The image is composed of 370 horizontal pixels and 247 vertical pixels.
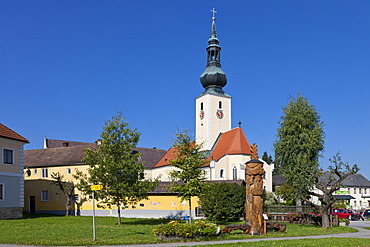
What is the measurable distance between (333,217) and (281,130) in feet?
66.1

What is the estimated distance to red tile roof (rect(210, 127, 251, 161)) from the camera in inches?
2319

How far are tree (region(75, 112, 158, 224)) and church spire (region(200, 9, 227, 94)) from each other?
40.6m

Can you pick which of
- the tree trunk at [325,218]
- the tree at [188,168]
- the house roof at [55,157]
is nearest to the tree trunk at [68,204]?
the house roof at [55,157]

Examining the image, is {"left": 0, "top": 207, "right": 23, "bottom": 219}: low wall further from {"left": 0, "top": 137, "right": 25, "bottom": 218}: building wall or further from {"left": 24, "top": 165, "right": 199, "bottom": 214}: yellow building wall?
{"left": 24, "top": 165, "right": 199, "bottom": 214}: yellow building wall

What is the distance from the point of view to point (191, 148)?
27859 mm

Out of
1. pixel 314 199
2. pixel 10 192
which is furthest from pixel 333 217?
pixel 314 199

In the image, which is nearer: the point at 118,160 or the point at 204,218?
the point at 118,160

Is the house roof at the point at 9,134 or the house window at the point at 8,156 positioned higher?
the house roof at the point at 9,134

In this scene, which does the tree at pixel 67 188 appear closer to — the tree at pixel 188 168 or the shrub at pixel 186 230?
the tree at pixel 188 168

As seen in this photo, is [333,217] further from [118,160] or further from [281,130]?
[281,130]

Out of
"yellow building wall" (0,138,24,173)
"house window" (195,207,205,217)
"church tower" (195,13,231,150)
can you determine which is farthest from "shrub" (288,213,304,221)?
"church tower" (195,13,231,150)

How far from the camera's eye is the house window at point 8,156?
3228 centimetres

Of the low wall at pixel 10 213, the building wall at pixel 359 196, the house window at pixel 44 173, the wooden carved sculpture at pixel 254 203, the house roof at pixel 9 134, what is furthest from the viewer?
the building wall at pixel 359 196

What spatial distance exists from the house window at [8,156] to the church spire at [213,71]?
4166cm
